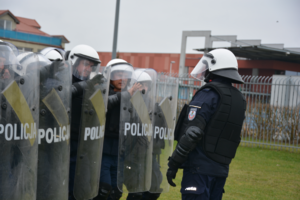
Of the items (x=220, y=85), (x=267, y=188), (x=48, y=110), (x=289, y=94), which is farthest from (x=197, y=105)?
(x=289, y=94)

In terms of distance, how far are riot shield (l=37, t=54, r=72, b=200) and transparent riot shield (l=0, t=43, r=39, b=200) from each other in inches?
8.1

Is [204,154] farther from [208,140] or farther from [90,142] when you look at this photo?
[90,142]

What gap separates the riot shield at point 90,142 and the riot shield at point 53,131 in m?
0.29

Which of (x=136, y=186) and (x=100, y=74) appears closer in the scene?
(x=100, y=74)

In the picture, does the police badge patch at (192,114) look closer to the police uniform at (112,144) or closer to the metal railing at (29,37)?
the police uniform at (112,144)

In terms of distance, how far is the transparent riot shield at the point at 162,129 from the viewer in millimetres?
4160


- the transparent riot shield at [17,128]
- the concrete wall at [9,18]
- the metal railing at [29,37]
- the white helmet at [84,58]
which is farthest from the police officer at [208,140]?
the concrete wall at [9,18]

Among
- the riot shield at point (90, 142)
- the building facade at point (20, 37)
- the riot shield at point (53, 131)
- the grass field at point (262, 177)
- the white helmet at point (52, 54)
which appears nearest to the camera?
the riot shield at point (53, 131)

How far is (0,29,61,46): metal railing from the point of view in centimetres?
3186

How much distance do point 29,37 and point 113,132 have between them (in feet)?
108

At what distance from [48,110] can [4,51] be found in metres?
0.62

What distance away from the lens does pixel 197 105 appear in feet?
10.5

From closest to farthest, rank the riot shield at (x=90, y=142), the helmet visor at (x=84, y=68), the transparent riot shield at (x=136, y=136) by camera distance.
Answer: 1. the riot shield at (x=90, y=142)
2. the helmet visor at (x=84, y=68)
3. the transparent riot shield at (x=136, y=136)

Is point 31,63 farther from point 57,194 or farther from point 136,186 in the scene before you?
point 136,186
